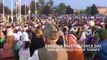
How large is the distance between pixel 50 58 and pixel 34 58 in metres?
0.27

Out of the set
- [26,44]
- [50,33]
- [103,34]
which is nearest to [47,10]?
[26,44]

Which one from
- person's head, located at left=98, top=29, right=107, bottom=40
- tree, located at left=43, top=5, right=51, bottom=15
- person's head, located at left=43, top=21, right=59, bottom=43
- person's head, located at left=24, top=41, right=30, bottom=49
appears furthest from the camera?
tree, located at left=43, top=5, right=51, bottom=15

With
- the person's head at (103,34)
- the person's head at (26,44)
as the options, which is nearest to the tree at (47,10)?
the person's head at (26,44)

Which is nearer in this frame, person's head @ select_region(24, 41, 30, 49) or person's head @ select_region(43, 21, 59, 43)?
person's head @ select_region(43, 21, 59, 43)

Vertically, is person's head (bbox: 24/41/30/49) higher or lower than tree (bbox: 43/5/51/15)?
higher

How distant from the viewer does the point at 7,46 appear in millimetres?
9328

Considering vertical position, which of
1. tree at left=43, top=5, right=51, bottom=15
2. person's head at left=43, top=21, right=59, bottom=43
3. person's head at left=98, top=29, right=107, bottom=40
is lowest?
tree at left=43, top=5, right=51, bottom=15

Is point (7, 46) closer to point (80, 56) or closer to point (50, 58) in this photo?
point (80, 56)

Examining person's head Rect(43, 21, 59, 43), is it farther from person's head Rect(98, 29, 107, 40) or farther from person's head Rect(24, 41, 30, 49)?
person's head Rect(24, 41, 30, 49)

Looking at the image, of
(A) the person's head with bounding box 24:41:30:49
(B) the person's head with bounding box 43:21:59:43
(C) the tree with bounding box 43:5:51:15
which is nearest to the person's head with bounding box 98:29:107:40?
(B) the person's head with bounding box 43:21:59:43

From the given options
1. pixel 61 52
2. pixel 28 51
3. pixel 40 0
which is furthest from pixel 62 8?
pixel 61 52

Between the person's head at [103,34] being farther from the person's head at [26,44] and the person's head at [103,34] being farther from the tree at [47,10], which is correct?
the tree at [47,10]

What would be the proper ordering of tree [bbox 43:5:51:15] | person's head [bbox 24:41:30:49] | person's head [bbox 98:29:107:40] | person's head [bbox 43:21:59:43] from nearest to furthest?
person's head [bbox 43:21:59:43]
person's head [bbox 98:29:107:40]
person's head [bbox 24:41:30:49]
tree [bbox 43:5:51:15]

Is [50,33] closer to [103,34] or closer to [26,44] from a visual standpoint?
[103,34]
